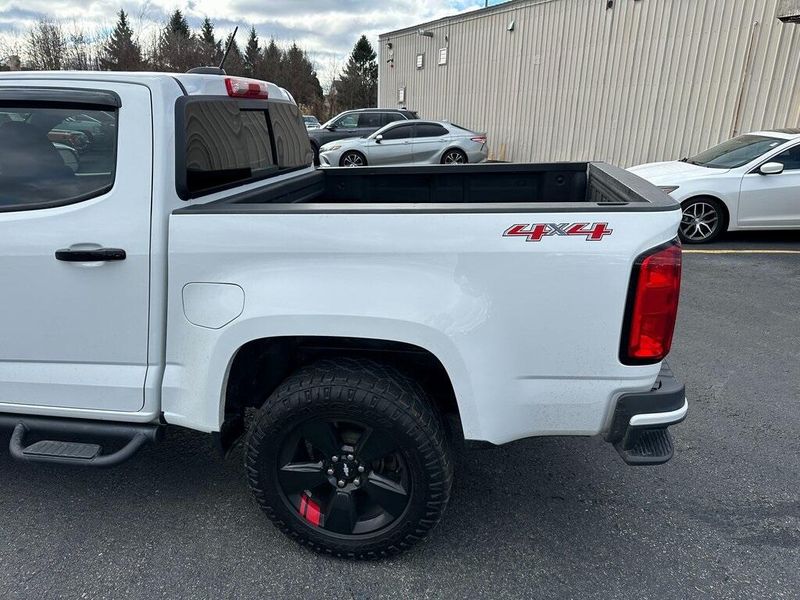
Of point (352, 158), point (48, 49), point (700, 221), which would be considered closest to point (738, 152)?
point (700, 221)

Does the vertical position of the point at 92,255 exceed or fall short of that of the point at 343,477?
it exceeds it

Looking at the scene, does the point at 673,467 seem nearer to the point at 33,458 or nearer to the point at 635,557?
the point at 635,557

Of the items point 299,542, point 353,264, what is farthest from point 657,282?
point 299,542

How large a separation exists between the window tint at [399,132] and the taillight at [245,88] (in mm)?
11755

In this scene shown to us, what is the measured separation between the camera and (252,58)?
50.5 m

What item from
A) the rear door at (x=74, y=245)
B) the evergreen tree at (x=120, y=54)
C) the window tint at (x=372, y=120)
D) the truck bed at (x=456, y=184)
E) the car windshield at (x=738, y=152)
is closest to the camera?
the rear door at (x=74, y=245)

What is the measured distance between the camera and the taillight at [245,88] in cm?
258

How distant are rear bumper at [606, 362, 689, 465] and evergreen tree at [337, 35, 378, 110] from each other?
159 ft

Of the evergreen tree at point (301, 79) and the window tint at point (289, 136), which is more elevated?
the evergreen tree at point (301, 79)

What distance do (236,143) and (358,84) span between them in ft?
172

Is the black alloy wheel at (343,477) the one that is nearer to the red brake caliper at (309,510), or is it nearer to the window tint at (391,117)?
the red brake caliper at (309,510)

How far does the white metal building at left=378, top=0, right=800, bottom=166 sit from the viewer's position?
35.3 ft

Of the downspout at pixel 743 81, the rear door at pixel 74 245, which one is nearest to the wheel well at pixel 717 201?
the downspout at pixel 743 81

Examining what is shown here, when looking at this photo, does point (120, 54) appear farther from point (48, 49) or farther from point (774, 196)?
point (774, 196)
